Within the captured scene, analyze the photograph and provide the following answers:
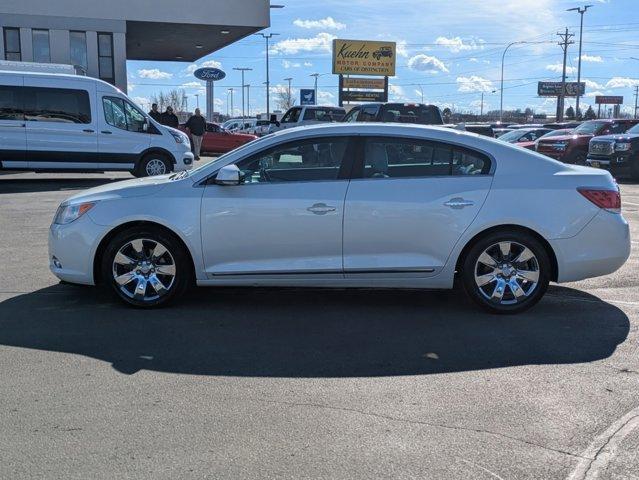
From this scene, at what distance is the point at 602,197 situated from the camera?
5.66m

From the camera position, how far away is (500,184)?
18.5 ft

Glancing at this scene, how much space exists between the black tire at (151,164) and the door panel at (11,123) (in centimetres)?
249

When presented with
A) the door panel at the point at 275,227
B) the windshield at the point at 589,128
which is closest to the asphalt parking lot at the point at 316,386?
the door panel at the point at 275,227

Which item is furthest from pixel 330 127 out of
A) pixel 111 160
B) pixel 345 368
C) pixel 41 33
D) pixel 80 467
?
pixel 41 33

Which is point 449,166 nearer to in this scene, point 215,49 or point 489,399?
point 489,399

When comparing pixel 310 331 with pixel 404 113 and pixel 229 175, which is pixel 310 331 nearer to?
pixel 229 175

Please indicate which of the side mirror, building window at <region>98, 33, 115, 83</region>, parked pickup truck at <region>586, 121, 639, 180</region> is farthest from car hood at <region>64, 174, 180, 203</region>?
building window at <region>98, 33, 115, 83</region>

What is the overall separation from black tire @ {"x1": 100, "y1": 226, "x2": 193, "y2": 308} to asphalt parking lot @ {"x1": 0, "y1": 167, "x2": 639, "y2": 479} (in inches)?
6.1

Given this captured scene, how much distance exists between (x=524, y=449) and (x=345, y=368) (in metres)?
1.44

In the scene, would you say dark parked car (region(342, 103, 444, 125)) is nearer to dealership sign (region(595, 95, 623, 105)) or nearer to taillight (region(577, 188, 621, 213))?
taillight (region(577, 188, 621, 213))

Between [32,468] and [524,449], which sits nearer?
[32,468]

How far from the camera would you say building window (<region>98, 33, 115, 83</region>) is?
27047 mm

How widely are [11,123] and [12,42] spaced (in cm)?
1358

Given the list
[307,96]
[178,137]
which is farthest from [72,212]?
[307,96]
